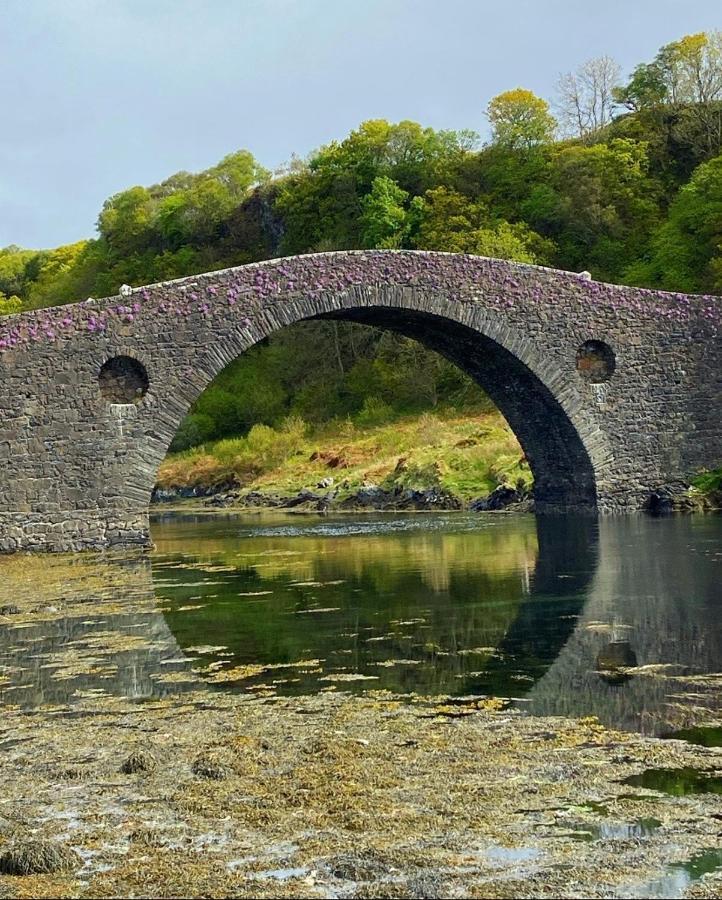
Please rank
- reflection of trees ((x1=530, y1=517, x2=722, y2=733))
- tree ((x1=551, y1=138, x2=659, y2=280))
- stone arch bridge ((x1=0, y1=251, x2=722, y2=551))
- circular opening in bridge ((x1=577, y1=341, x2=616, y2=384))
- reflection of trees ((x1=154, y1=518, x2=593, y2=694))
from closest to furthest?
reflection of trees ((x1=530, y1=517, x2=722, y2=733)), reflection of trees ((x1=154, y1=518, x2=593, y2=694)), stone arch bridge ((x1=0, y1=251, x2=722, y2=551)), circular opening in bridge ((x1=577, y1=341, x2=616, y2=384)), tree ((x1=551, y1=138, x2=659, y2=280))

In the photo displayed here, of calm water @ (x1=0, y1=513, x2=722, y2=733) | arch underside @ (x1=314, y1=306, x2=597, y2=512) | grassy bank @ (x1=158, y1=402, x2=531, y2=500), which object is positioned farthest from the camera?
grassy bank @ (x1=158, y1=402, x2=531, y2=500)

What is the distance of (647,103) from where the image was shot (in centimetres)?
5369

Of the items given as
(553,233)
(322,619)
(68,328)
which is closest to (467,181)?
(553,233)

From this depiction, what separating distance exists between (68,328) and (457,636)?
1100 centimetres

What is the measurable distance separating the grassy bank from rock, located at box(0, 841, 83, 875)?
22176mm

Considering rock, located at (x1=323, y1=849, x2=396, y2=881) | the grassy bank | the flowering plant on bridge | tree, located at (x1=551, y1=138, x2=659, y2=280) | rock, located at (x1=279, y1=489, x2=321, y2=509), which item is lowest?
rock, located at (x1=323, y1=849, x2=396, y2=881)

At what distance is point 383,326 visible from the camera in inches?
910

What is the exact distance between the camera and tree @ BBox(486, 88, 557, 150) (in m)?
54.9

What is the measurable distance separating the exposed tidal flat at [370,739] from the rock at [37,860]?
2cm

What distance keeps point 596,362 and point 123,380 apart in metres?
8.81

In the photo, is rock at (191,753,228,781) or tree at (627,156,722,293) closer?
rock at (191,753,228,781)

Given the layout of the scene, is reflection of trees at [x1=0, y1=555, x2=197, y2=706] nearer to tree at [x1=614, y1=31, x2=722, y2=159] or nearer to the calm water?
the calm water

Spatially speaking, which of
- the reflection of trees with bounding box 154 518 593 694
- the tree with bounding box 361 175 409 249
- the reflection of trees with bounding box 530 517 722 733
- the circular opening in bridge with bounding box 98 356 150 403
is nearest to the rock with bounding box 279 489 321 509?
the reflection of trees with bounding box 154 518 593 694

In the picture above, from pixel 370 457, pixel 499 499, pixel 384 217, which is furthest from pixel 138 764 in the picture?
pixel 384 217
